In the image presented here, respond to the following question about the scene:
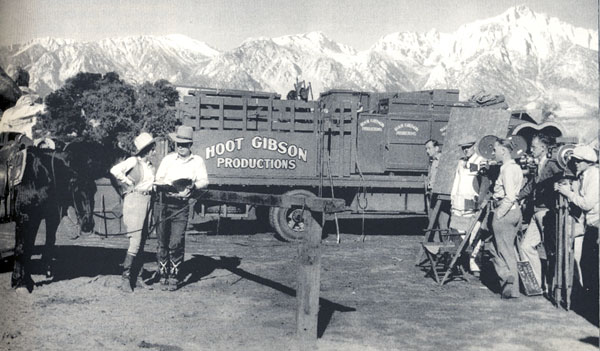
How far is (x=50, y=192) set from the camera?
6.41 meters

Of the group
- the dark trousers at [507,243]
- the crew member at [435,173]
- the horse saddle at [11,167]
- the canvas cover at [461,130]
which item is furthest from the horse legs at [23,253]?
the crew member at [435,173]

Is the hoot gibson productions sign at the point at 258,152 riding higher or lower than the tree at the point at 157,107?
lower

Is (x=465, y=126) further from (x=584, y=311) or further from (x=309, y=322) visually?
(x=309, y=322)

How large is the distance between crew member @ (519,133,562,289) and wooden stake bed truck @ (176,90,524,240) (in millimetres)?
4161

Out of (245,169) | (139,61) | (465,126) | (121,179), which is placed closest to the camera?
(121,179)

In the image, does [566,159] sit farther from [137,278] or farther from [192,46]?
[192,46]

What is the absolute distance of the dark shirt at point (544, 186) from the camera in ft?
19.6

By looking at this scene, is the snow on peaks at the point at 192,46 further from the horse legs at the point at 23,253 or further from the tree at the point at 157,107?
the horse legs at the point at 23,253

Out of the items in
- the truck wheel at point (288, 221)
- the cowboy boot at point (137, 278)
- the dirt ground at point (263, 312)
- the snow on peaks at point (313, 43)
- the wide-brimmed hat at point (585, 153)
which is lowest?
the dirt ground at point (263, 312)

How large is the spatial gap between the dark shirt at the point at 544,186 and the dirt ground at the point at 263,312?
1149 millimetres

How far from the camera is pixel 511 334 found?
4820 mm

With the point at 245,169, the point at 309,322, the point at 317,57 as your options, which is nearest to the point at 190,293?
the point at 309,322

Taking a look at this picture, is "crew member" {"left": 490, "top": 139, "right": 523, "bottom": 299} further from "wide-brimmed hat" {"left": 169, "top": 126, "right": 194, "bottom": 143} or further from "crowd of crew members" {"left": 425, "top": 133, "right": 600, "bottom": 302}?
"wide-brimmed hat" {"left": 169, "top": 126, "right": 194, "bottom": 143}

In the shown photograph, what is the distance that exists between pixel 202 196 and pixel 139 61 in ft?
479
